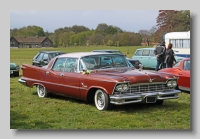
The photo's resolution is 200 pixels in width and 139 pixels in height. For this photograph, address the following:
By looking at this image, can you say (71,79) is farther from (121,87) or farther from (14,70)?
(14,70)

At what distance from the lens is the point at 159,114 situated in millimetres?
6930

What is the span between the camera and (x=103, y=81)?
275 inches

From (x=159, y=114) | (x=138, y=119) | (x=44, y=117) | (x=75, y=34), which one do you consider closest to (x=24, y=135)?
(x=44, y=117)

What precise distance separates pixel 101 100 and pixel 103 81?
1.51ft

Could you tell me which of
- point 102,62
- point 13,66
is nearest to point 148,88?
point 102,62

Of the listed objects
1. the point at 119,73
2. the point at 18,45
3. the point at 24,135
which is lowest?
the point at 24,135

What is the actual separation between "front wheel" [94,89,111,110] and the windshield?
2.20 feet

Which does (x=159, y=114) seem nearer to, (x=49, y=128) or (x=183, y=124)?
(x=183, y=124)

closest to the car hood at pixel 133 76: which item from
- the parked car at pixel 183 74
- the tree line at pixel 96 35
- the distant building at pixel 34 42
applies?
the tree line at pixel 96 35

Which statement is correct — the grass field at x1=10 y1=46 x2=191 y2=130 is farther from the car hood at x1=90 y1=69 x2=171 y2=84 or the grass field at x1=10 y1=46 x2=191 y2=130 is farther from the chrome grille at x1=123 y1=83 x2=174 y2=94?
the car hood at x1=90 y1=69 x2=171 y2=84

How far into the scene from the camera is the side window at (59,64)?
827 centimetres

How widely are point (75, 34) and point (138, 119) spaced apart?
9.32 feet

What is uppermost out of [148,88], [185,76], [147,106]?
[185,76]

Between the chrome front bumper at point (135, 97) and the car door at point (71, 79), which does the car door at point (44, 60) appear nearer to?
the car door at point (71, 79)
